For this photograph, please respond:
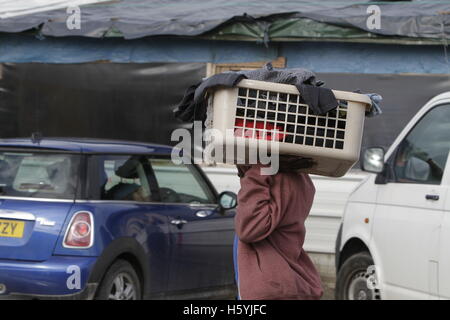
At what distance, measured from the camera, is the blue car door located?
306 inches

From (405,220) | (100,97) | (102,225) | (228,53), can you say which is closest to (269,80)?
(405,220)

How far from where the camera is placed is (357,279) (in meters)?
7.32

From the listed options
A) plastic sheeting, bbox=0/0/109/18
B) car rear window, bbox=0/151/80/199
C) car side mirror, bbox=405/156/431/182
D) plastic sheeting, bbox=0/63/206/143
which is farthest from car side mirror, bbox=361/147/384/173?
plastic sheeting, bbox=0/0/109/18

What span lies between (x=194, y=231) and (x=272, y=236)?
4045mm

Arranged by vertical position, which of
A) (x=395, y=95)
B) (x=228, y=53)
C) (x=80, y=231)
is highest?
(x=228, y=53)

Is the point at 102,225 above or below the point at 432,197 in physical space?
below

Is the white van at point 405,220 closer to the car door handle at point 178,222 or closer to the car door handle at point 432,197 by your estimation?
the car door handle at point 432,197

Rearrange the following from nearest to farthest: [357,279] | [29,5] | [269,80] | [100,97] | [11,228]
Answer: [269,80] → [11,228] → [357,279] → [100,97] → [29,5]

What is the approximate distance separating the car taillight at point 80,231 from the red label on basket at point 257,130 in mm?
3303

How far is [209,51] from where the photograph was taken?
11.4 metres

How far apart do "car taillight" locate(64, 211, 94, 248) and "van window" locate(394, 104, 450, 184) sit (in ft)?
8.19

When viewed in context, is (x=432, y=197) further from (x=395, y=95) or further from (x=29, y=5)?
(x=29, y=5)

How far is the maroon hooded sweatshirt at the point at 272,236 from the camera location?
384cm
